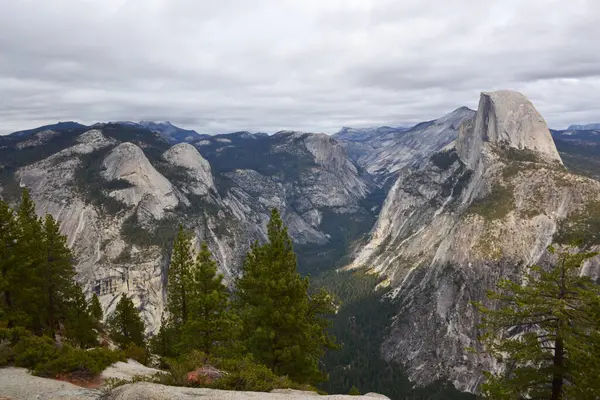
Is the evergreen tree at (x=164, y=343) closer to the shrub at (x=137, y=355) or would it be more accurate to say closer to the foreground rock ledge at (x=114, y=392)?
the shrub at (x=137, y=355)

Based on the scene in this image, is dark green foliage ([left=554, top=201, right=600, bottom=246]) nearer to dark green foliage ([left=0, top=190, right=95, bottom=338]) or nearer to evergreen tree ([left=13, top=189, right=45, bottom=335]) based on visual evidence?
dark green foliage ([left=0, top=190, right=95, bottom=338])

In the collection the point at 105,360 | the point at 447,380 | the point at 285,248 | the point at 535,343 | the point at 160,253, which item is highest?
the point at 285,248

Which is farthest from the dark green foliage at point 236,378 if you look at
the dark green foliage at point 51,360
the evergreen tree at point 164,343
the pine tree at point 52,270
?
the evergreen tree at point 164,343

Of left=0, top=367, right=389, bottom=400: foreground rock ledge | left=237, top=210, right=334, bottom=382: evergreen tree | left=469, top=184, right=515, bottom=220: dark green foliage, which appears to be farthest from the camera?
left=469, top=184, right=515, bottom=220: dark green foliage

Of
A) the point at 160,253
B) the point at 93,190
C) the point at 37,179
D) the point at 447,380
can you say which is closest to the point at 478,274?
the point at 447,380

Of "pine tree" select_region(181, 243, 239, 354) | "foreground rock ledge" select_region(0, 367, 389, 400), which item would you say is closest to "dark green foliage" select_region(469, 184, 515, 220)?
"pine tree" select_region(181, 243, 239, 354)

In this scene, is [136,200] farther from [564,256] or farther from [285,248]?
[564,256]
